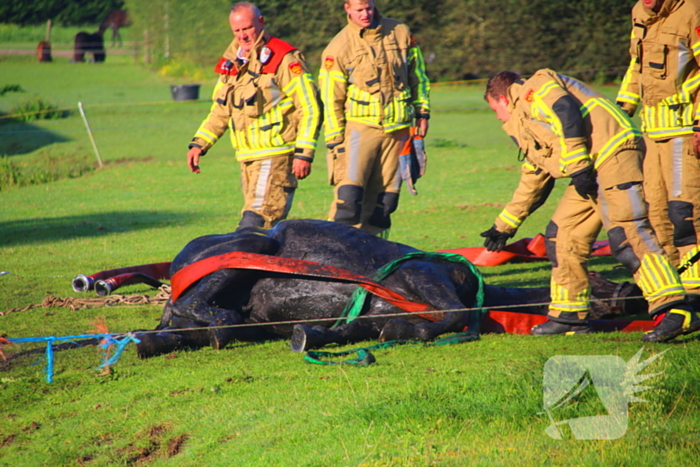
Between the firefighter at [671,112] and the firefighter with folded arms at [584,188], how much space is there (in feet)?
3.28

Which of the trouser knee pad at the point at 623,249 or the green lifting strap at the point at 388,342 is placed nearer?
the green lifting strap at the point at 388,342

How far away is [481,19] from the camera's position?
2969 cm

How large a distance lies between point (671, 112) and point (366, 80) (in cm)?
252

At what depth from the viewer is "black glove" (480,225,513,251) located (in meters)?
5.70

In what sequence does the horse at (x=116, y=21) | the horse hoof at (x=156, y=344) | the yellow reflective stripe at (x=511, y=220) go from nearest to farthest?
the horse hoof at (x=156, y=344), the yellow reflective stripe at (x=511, y=220), the horse at (x=116, y=21)

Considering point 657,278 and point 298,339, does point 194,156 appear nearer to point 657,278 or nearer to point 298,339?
point 298,339

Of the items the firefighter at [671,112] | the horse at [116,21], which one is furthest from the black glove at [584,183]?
the horse at [116,21]

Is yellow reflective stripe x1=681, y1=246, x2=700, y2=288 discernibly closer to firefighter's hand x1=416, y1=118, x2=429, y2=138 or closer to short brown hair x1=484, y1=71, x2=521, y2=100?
short brown hair x1=484, y1=71, x2=521, y2=100

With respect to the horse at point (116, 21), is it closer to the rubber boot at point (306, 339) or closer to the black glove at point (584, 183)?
the rubber boot at point (306, 339)

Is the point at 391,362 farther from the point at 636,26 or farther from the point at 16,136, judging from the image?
the point at 16,136

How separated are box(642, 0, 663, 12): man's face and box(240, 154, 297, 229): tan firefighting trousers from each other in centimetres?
309

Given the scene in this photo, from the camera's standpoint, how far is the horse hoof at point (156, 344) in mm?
4633

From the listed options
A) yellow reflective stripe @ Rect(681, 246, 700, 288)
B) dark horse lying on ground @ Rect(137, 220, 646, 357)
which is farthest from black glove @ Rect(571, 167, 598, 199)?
yellow reflective stripe @ Rect(681, 246, 700, 288)

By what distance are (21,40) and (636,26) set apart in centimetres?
4607
